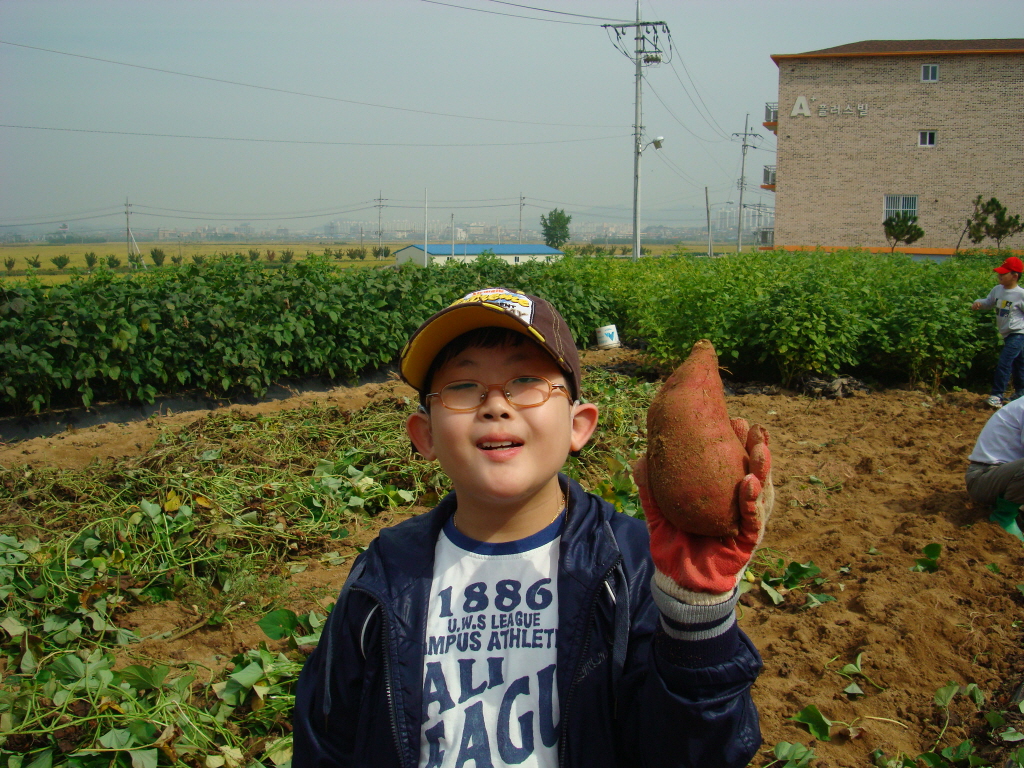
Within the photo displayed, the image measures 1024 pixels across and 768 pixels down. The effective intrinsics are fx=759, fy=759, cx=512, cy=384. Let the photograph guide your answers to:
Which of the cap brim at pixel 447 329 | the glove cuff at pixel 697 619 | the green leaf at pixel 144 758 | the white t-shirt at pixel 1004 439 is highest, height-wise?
the cap brim at pixel 447 329

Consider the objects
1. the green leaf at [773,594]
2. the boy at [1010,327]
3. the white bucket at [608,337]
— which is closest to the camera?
the green leaf at [773,594]

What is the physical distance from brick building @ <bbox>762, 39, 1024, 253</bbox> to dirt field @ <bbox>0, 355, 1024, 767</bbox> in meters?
41.0

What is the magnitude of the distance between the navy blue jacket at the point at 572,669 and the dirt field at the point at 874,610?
161cm

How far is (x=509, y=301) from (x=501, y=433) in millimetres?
247

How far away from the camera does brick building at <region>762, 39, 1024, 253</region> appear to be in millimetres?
42156

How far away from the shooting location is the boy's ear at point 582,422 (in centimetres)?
152

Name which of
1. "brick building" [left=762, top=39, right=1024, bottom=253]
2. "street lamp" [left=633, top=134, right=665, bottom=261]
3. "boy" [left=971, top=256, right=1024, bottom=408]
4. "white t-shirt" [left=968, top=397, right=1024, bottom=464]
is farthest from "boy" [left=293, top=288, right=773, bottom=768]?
"brick building" [left=762, top=39, right=1024, bottom=253]

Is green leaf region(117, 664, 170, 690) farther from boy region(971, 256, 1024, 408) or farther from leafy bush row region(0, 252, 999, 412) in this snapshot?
boy region(971, 256, 1024, 408)

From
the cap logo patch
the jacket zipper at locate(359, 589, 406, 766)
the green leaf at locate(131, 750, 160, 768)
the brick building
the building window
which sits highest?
the brick building

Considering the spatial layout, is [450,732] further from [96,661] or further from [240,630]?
[240,630]

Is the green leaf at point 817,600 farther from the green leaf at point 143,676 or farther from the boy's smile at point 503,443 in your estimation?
the green leaf at point 143,676

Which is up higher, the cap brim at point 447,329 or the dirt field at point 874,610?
the cap brim at point 447,329

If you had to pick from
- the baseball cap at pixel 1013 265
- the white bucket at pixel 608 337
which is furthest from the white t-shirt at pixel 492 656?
the white bucket at pixel 608 337

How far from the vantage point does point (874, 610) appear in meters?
3.35
